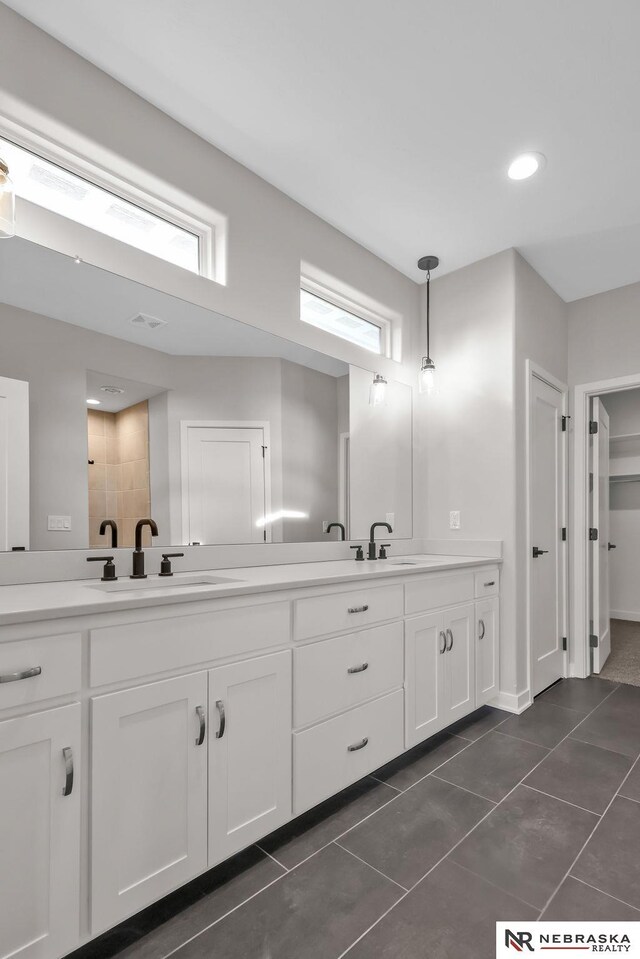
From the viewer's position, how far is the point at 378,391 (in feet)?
10.2

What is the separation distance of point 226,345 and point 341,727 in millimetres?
1682

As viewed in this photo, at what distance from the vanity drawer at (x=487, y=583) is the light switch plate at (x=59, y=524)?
206 cm


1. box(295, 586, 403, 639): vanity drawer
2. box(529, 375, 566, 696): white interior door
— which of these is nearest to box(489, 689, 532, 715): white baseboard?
box(529, 375, 566, 696): white interior door

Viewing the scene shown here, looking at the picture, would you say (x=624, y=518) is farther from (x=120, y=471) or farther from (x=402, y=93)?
(x=120, y=471)

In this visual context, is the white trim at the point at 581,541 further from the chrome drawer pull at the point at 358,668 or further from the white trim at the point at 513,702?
the chrome drawer pull at the point at 358,668

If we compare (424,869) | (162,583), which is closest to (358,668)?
(424,869)

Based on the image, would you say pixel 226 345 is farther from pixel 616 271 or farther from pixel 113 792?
pixel 616 271

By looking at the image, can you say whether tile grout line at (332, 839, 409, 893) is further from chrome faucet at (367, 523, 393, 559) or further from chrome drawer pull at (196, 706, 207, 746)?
chrome faucet at (367, 523, 393, 559)

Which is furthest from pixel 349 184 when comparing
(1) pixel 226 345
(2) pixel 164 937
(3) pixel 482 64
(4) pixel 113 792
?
(2) pixel 164 937

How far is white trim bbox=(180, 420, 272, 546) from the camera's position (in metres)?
2.13

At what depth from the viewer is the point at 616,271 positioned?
3.35 meters

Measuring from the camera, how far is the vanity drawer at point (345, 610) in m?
1.80

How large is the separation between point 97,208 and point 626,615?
19.7 ft

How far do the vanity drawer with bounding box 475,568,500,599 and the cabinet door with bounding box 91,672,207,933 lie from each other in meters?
1.81
